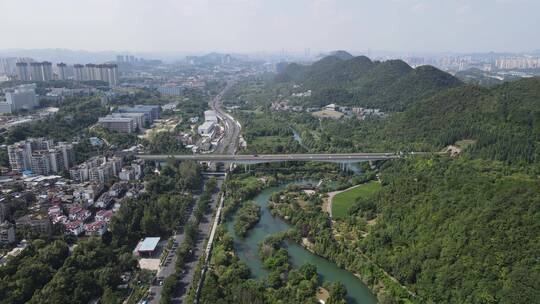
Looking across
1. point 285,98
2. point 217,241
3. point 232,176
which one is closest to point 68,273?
A: point 217,241

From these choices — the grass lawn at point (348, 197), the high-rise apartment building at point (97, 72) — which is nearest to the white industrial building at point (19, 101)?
the high-rise apartment building at point (97, 72)

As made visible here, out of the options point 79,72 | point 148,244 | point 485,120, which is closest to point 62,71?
point 79,72

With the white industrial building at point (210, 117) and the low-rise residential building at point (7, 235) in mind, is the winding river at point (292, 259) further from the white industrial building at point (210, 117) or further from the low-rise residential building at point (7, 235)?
the white industrial building at point (210, 117)

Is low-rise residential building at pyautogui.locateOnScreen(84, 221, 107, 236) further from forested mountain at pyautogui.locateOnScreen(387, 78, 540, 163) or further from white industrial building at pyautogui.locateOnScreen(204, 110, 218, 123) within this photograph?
white industrial building at pyautogui.locateOnScreen(204, 110, 218, 123)

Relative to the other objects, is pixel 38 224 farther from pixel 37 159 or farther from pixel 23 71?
pixel 23 71

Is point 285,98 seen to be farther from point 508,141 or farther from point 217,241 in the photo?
point 217,241
